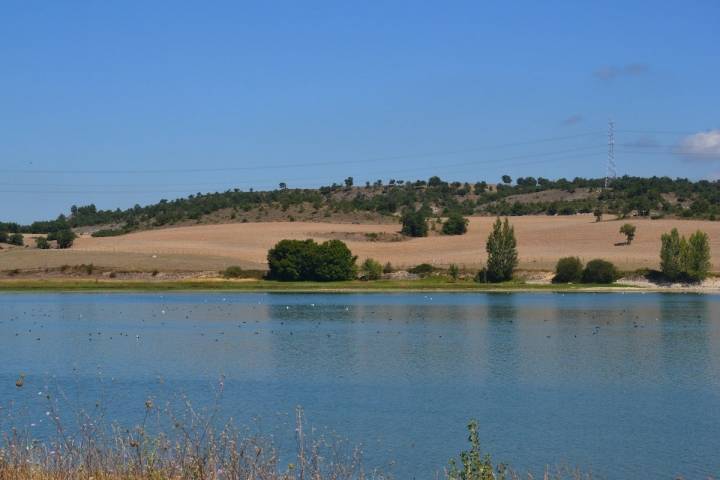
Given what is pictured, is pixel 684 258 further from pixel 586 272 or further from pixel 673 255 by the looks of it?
pixel 586 272

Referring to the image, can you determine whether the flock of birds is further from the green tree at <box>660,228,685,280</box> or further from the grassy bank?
the green tree at <box>660,228,685,280</box>

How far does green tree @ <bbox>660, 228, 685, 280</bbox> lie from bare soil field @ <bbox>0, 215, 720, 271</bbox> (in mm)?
4165

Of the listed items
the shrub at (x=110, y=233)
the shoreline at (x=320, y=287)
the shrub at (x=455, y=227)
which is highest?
the shrub at (x=110, y=233)

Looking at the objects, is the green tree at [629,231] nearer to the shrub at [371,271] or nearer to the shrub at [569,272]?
the shrub at [569,272]

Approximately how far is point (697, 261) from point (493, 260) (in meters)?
18.6

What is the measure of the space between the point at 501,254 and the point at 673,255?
15558 mm

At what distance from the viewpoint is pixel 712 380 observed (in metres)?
32.3

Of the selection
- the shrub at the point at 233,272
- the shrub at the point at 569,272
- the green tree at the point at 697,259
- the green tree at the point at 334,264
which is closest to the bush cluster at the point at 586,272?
the shrub at the point at 569,272

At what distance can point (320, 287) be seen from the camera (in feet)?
298

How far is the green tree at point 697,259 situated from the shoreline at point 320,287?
1309 mm

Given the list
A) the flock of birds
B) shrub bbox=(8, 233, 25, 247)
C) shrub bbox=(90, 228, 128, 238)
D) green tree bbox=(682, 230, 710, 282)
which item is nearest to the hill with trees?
shrub bbox=(90, 228, 128, 238)

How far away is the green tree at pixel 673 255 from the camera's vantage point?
89.5 m

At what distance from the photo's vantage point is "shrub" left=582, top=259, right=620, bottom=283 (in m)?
91.9

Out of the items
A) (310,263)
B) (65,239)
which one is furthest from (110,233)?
(310,263)
